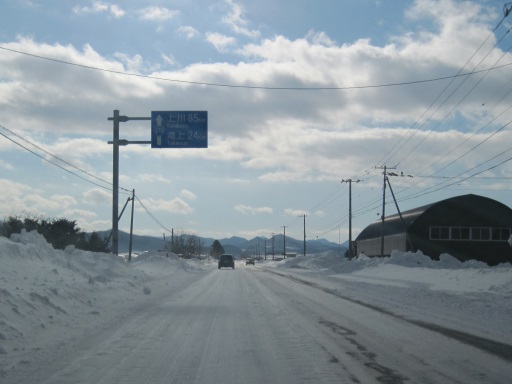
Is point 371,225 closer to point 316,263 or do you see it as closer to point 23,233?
point 316,263

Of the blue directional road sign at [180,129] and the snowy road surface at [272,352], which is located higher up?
the blue directional road sign at [180,129]

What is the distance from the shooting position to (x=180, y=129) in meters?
24.5

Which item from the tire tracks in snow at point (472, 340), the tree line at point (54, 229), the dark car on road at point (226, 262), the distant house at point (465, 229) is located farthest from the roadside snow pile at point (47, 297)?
the distant house at point (465, 229)

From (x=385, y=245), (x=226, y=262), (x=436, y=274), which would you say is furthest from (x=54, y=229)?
(x=385, y=245)

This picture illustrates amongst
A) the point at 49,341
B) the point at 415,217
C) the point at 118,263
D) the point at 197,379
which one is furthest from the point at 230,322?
the point at 415,217

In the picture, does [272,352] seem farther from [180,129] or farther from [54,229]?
[54,229]

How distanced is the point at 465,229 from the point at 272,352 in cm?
6342

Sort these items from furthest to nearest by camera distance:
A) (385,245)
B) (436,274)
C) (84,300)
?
(385,245) < (436,274) < (84,300)

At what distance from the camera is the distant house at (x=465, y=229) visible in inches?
2672

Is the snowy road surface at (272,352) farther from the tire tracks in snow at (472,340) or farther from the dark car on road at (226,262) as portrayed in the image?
the dark car on road at (226,262)

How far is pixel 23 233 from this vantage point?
2497 cm

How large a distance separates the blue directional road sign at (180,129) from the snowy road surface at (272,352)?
10597 mm

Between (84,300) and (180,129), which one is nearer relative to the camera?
(84,300)

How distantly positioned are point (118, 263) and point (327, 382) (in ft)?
76.4
